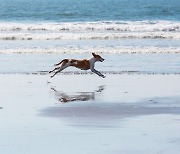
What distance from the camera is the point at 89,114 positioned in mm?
11992

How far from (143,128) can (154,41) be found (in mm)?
17790

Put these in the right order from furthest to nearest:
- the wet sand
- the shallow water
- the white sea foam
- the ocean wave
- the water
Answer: the water < the white sea foam < the ocean wave < the shallow water < the wet sand

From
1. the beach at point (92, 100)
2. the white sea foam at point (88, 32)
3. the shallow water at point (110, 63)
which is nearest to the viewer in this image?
the beach at point (92, 100)

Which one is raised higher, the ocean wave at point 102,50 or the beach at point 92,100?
the ocean wave at point 102,50

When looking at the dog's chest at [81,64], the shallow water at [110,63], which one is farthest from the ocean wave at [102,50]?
the dog's chest at [81,64]

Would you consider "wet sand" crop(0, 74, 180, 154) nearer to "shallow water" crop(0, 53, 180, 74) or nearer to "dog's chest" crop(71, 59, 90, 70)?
"dog's chest" crop(71, 59, 90, 70)

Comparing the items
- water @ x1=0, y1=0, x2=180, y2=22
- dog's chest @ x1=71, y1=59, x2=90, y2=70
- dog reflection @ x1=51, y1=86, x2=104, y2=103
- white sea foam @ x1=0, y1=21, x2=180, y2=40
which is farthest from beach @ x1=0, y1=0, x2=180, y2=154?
water @ x1=0, y1=0, x2=180, y2=22

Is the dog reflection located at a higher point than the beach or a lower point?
lower

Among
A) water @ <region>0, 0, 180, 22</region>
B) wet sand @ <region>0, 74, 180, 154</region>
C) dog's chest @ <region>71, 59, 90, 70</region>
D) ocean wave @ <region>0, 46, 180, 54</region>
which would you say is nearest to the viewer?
wet sand @ <region>0, 74, 180, 154</region>

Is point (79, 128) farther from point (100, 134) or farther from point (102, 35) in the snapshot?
point (102, 35)

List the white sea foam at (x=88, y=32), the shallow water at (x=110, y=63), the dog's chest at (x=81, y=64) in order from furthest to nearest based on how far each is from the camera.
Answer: the white sea foam at (x=88, y=32)
the shallow water at (x=110, y=63)
the dog's chest at (x=81, y=64)

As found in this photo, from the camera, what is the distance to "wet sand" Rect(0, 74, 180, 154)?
930 centimetres

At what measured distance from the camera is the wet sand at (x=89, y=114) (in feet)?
30.5

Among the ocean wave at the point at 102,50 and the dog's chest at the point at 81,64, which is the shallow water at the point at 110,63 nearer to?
the ocean wave at the point at 102,50
